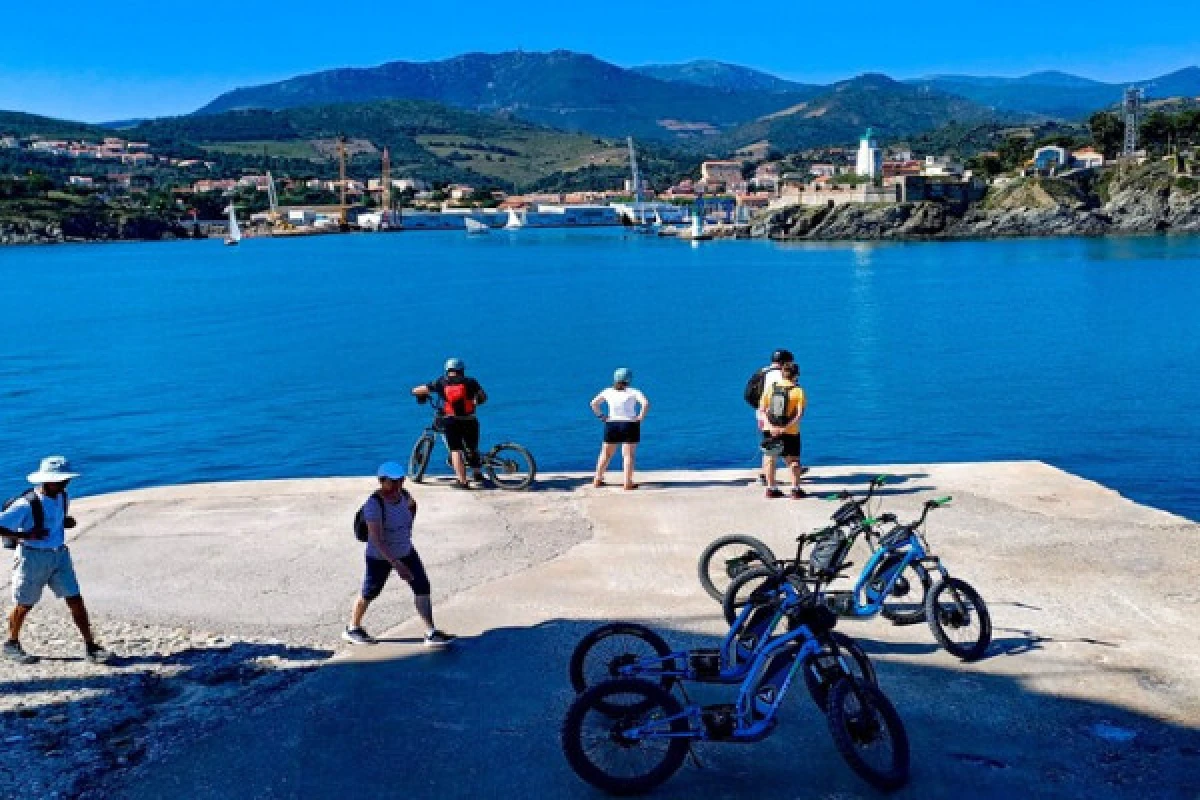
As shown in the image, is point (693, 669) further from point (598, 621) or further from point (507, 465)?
point (507, 465)

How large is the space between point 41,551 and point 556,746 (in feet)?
14.2

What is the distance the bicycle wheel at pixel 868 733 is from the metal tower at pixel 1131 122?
170688mm

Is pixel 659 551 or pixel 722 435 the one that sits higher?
pixel 659 551

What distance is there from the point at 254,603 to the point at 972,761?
6251 mm

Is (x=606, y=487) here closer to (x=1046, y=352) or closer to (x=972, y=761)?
(x=972, y=761)

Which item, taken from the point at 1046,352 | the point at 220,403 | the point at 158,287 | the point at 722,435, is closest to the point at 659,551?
the point at 722,435

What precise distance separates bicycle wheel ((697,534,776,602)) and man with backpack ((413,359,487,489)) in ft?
15.7

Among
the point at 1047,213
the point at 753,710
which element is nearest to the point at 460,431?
the point at 753,710

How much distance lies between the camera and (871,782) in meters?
6.39

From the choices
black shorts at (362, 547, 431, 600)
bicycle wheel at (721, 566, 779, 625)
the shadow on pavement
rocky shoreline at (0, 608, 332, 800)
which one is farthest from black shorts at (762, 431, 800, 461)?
rocky shoreline at (0, 608, 332, 800)

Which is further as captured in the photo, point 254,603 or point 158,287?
point 158,287

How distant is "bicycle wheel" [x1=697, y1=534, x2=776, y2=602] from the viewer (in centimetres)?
909

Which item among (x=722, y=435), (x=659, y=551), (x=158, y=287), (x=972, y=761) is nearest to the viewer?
(x=972, y=761)

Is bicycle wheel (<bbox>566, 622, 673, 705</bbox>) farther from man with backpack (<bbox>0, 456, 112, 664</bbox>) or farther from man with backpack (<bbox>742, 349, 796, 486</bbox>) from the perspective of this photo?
man with backpack (<bbox>742, 349, 796, 486</bbox>)
